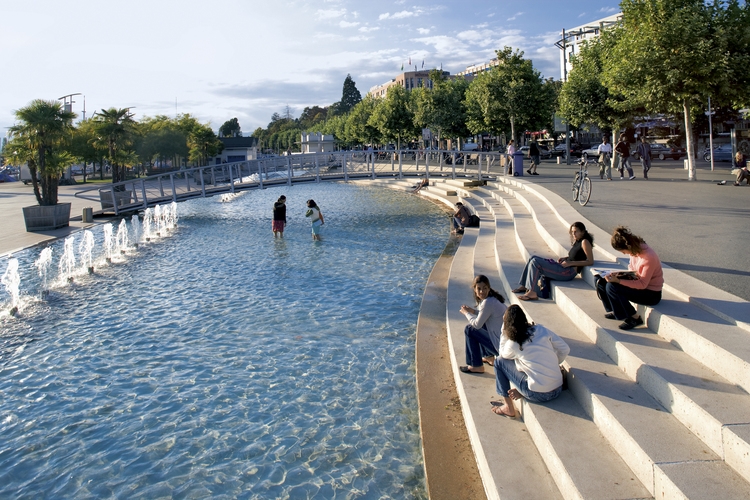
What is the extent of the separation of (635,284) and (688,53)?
16.0 meters

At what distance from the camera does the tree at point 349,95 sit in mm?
128250

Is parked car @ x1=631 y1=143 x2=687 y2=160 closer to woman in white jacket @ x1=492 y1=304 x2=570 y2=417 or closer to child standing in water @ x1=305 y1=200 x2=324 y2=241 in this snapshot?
child standing in water @ x1=305 y1=200 x2=324 y2=241

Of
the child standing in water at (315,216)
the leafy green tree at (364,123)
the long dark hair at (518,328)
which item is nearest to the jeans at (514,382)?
the long dark hair at (518,328)

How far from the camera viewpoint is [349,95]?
129375 millimetres

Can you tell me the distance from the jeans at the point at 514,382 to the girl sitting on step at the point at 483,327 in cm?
73

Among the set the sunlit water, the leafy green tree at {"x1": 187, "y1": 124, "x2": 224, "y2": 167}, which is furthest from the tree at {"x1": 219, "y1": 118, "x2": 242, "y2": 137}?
the sunlit water

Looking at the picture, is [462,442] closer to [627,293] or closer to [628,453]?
[628,453]

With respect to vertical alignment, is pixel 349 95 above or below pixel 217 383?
above

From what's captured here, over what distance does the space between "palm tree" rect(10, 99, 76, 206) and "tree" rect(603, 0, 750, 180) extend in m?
23.2

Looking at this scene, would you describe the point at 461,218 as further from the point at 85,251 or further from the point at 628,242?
the point at 85,251

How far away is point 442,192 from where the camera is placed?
84.8ft

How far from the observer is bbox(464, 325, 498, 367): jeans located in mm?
5609

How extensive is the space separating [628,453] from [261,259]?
11.5m

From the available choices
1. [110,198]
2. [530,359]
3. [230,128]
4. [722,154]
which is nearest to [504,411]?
[530,359]
